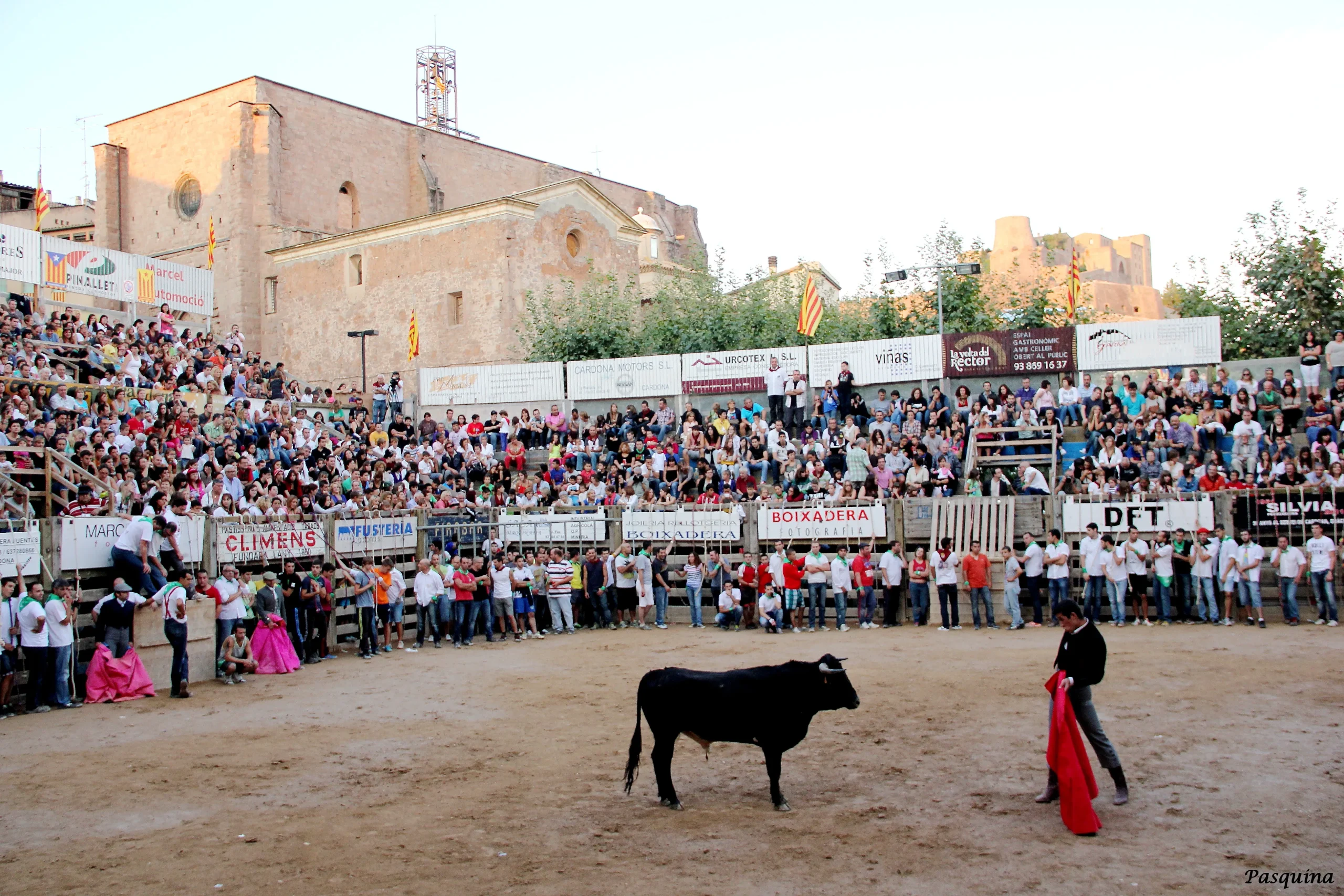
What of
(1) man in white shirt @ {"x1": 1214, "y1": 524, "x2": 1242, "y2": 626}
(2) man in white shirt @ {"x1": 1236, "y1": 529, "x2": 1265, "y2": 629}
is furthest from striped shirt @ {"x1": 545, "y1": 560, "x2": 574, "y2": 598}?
(2) man in white shirt @ {"x1": 1236, "y1": 529, "x2": 1265, "y2": 629}

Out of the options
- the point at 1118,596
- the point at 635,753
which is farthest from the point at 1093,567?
the point at 635,753

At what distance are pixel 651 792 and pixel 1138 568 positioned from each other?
14.1m

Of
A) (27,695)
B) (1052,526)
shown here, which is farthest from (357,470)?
(1052,526)

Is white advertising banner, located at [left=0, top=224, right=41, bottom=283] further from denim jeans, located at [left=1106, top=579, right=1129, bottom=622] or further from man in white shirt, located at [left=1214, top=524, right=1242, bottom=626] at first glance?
man in white shirt, located at [left=1214, top=524, right=1242, bottom=626]

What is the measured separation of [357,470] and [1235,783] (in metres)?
21.3

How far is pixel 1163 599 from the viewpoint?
21.3 metres

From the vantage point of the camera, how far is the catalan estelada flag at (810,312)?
3300 centimetres

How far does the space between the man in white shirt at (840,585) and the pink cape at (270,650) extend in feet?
34.6

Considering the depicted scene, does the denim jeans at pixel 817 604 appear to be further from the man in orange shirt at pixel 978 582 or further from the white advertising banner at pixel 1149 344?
the white advertising banner at pixel 1149 344

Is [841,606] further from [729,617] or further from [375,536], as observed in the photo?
[375,536]

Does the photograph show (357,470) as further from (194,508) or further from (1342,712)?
(1342,712)

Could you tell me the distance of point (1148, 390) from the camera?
84.6 feet

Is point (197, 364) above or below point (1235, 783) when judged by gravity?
above

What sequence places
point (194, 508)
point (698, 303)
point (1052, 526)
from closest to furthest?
point (194, 508)
point (1052, 526)
point (698, 303)
